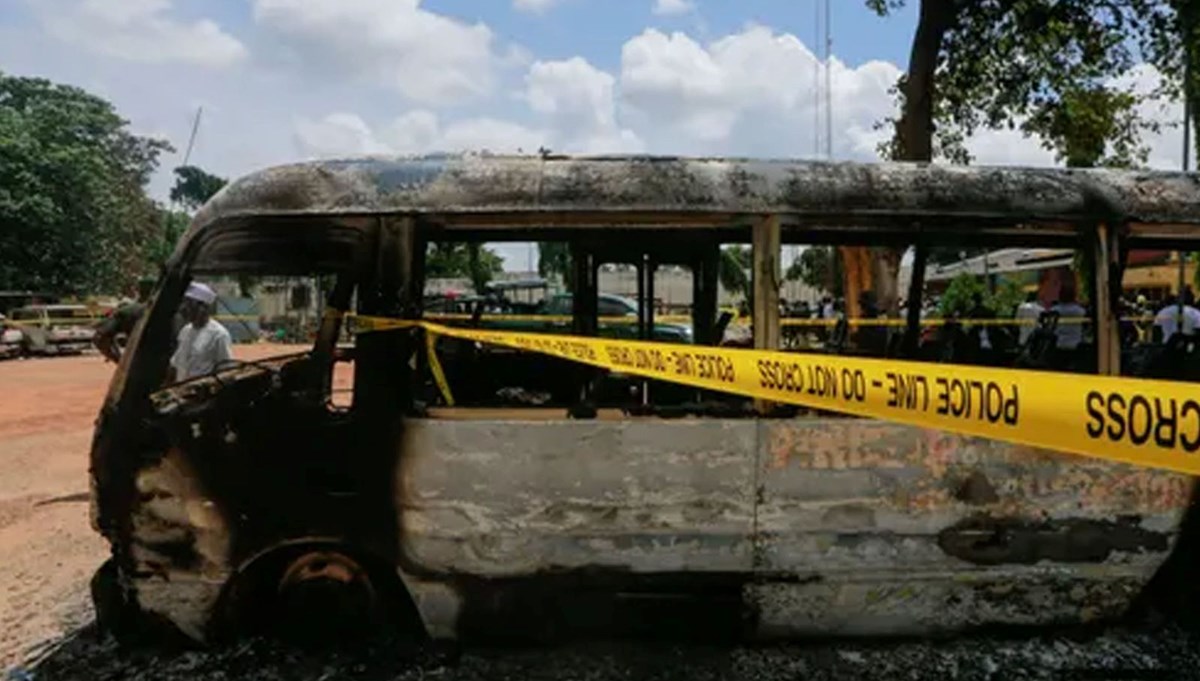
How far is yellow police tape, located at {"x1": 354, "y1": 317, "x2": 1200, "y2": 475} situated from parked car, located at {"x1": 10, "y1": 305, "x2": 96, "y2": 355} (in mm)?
25716

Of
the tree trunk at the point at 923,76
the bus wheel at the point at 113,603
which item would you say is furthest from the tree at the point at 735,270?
the tree trunk at the point at 923,76

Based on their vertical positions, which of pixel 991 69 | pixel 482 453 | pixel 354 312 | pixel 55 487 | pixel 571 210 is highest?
pixel 991 69

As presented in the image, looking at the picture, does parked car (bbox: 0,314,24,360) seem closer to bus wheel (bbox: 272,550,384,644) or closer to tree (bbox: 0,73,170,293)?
tree (bbox: 0,73,170,293)

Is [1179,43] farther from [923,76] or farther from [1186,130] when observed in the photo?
[1186,130]

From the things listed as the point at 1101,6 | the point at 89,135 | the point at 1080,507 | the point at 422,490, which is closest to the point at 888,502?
the point at 1080,507

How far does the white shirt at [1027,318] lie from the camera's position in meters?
5.10

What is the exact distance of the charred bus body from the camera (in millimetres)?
3545

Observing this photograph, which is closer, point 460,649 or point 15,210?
point 460,649

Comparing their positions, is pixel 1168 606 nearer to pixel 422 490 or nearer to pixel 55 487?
pixel 422 490

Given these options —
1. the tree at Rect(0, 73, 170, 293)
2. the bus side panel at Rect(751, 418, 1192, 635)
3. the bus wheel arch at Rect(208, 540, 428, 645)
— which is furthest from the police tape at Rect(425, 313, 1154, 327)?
the tree at Rect(0, 73, 170, 293)

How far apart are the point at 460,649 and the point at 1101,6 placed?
10.9 metres

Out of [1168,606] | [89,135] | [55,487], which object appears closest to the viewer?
[1168,606]

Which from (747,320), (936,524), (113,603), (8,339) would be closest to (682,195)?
(747,320)

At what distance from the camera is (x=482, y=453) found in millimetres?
3527
